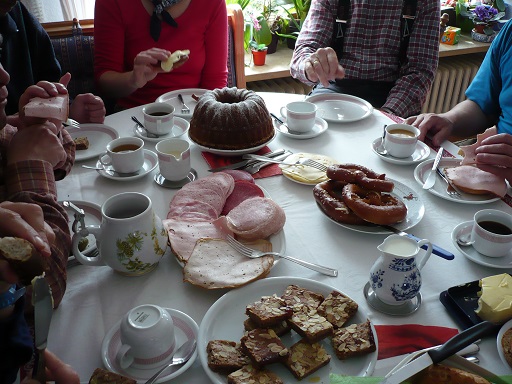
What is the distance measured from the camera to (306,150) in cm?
160

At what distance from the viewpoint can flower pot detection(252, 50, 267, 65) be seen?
10.5 ft

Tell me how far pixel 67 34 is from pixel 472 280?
2131 mm

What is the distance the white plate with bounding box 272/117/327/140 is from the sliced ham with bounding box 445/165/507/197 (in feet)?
1.56

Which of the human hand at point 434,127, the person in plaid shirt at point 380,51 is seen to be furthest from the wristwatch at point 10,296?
the person in plaid shirt at point 380,51

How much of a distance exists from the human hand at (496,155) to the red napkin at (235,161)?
0.57 metres

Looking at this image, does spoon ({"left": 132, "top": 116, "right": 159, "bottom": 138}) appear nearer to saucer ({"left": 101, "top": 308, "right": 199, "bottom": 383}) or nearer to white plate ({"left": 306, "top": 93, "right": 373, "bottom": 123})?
white plate ({"left": 306, "top": 93, "right": 373, "bottom": 123})

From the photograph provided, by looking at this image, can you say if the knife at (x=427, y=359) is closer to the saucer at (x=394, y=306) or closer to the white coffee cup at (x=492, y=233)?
the saucer at (x=394, y=306)

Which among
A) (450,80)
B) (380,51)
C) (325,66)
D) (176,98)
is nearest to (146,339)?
(176,98)

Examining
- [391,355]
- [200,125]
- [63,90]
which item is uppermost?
[63,90]

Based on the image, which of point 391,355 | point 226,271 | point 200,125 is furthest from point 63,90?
point 391,355

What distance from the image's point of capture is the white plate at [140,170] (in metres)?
1.42

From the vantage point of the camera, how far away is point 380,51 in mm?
2404

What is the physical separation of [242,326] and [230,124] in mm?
748

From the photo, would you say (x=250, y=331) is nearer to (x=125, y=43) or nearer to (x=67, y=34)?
(x=125, y=43)
